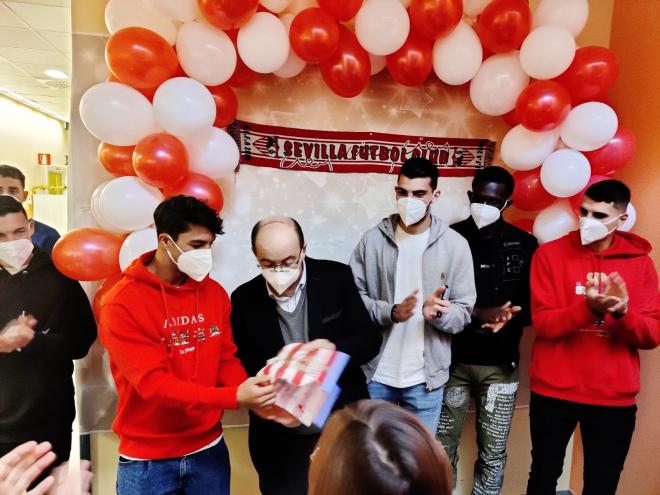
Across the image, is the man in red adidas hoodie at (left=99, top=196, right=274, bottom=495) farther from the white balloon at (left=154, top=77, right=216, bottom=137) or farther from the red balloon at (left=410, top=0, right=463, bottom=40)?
the red balloon at (left=410, top=0, right=463, bottom=40)

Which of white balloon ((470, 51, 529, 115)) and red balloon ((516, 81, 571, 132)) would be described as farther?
white balloon ((470, 51, 529, 115))

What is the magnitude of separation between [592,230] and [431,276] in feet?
2.41

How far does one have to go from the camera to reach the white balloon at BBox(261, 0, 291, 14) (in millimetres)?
1967

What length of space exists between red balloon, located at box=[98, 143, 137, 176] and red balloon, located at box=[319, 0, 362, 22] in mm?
1058

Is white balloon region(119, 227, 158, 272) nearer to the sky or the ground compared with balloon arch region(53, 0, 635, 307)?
nearer to the ground

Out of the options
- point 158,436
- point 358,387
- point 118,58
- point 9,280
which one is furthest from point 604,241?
point 9,280

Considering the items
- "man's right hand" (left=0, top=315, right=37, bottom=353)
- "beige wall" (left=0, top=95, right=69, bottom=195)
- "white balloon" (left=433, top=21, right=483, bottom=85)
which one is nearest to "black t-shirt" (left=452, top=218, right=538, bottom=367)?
"white balloon" (left=433, top=21, right=483, bottom=85)

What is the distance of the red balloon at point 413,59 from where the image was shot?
2129 mm

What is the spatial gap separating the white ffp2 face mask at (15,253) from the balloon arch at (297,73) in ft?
0.35

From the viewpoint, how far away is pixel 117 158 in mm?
1913

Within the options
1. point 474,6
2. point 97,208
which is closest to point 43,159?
point 97,208

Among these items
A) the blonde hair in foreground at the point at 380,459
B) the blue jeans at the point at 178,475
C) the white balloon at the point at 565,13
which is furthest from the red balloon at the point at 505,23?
the blue jeans at the point at 178,475

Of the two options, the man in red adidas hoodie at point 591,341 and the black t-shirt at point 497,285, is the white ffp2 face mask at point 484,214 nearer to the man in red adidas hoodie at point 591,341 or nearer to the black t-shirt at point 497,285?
the black t-shirt at point 497,285

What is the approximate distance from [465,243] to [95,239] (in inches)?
65.3
